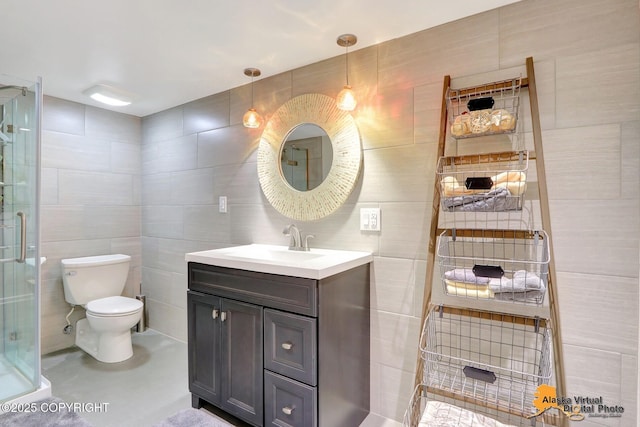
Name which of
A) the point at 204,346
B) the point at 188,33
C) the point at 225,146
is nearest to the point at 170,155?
the point at 225,146

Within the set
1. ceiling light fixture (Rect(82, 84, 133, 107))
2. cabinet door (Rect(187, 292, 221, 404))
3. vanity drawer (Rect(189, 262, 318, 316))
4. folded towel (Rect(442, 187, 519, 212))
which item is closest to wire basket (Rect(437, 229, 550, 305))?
folded towel (Rect(442, 187, 519, 212))

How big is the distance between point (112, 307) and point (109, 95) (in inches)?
64.4

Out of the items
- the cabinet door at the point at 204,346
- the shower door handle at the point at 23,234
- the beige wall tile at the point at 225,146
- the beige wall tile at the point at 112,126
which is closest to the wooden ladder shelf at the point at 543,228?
the cabinet door at the point at 204,346

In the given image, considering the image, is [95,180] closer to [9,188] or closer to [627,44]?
[9,188]

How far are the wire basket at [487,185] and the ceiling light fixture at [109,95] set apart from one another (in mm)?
2464

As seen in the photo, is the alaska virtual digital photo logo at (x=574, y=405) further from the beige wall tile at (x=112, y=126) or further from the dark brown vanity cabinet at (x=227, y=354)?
the beige wall tile at (x=112, y=126)

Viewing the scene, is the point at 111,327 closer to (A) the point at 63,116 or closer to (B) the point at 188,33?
(A) the point at 63,116

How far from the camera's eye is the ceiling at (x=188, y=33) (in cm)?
159

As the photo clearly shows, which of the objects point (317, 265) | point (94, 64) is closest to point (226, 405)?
point (317, 265)

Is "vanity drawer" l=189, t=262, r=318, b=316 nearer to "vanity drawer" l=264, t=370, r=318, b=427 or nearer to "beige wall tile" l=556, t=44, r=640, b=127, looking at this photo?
"vanity drawer" l=264, t=370, r=318, b=427

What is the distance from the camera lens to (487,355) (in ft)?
5.30

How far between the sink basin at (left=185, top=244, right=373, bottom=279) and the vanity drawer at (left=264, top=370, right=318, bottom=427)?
1.71 ft

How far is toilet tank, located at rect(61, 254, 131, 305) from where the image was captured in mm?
2729

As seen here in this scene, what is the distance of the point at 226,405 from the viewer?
1.85 metres
